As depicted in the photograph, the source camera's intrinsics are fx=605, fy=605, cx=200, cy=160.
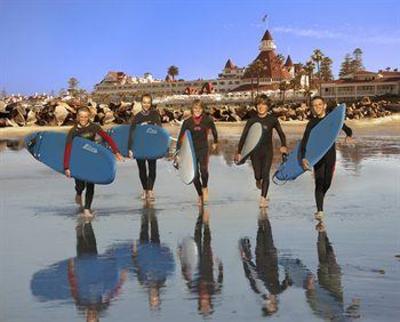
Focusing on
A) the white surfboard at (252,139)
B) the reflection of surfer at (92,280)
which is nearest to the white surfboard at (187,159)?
the white surfboard at (252,139)

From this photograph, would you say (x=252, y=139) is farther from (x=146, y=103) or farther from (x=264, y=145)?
(x=146, y=103)

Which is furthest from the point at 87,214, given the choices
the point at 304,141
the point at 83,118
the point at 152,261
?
the point at 304,141

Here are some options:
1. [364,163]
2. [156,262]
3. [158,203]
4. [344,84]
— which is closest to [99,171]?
[158,203]

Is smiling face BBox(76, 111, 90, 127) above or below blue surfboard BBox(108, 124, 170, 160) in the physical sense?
above

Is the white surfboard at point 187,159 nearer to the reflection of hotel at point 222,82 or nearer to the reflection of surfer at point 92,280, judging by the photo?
the reflection of surfer at point 92,280

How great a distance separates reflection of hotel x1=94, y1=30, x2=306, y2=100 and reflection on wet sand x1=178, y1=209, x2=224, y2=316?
11433cm

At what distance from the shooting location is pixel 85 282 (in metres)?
4.96

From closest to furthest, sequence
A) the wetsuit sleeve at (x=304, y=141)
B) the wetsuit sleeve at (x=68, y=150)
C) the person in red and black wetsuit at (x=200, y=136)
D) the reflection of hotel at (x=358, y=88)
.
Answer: the wetsuit sleeve at (x=304, y=141) < the wetsuit sleeve at (x=68, y=150) < the person in red and black wetsuit at (x=200, y=136) < the reflection of hotel at (x=358, y=88)

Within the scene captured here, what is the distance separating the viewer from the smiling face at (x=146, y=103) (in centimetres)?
978

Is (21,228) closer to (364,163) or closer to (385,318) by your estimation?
(385,318)

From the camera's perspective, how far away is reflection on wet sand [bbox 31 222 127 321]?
4410 mm

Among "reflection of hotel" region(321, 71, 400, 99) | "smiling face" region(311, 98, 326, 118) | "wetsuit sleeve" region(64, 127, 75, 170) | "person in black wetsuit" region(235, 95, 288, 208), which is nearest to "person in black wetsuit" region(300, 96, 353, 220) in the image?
"smiling face" region(311, 98, 326, 118)

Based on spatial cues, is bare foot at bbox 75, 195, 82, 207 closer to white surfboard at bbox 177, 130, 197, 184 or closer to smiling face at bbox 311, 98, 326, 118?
white surfboard at bbox 177, 130, 197, 184

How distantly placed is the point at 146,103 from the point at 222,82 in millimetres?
145701
